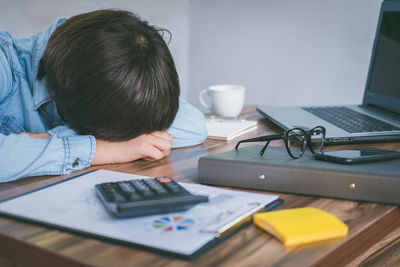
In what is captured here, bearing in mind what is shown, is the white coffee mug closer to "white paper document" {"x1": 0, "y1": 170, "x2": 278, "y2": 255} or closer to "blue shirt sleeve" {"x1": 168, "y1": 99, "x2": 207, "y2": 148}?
Result: "blue shirt sleeve" {"x1": 168, "y1": 99, "x2": 207, "y2": 148}

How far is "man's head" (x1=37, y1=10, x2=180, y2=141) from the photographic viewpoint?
28.6 inches

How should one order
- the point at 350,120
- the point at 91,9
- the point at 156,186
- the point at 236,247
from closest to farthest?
the point at 236,247 → the point at 156,186 → the point at 350,120 → the point at 91,9

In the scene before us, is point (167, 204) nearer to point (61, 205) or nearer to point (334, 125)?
point (61, 205)

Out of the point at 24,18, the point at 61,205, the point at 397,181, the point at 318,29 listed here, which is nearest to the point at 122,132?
the point at 61,205

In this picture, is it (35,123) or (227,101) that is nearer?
(35,123)

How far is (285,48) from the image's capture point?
7.52ft

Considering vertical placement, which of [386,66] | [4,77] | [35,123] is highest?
[386,66]

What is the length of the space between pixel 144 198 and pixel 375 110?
925mm

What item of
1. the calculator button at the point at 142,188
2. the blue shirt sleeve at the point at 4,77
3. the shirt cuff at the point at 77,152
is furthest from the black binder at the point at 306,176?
the blue shirt sleeve at the point at 4,77

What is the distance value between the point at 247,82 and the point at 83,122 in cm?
181

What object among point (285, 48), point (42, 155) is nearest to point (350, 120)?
point (42, 155)

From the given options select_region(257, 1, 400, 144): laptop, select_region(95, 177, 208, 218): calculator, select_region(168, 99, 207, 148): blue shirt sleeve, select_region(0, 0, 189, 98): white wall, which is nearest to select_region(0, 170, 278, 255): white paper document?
select_region(95, 177, 208, 218): calculator

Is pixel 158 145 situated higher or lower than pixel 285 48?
lower

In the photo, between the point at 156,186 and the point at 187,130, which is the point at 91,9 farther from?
the point at 156,186
